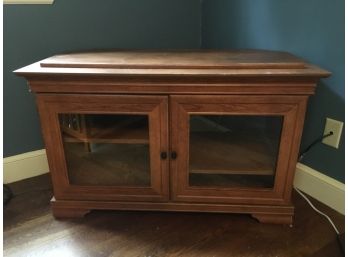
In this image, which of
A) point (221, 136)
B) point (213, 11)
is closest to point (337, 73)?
point (221, 136)

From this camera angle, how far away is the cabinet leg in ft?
3.92

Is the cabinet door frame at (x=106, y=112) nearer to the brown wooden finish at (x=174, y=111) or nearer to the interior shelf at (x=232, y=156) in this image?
the brown wooden finish at (x=174, y=111)

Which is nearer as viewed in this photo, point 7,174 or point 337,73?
point 337,73

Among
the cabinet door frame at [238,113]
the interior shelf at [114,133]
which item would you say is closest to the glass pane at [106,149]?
the interior shelf at [114,133]

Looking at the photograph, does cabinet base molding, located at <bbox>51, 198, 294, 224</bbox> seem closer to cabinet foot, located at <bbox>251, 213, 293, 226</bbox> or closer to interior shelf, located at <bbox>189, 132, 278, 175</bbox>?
cabinet foot, located at <bbox>251, 213, 293, 226</bbox>

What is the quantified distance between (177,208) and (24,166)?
2.56ft

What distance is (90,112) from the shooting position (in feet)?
3.36

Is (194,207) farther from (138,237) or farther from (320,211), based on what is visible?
(320,211)

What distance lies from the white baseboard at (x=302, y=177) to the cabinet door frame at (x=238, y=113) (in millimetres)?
242

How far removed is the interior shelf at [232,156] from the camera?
1110mm

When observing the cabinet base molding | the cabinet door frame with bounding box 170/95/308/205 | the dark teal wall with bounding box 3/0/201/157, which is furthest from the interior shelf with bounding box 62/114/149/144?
the dark teal wall with bounding box 3/0/201/157

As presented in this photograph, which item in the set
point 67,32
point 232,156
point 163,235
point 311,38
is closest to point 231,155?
point 232,156

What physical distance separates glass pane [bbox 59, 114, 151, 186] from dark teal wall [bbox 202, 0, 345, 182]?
67cm

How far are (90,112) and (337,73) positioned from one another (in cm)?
87
